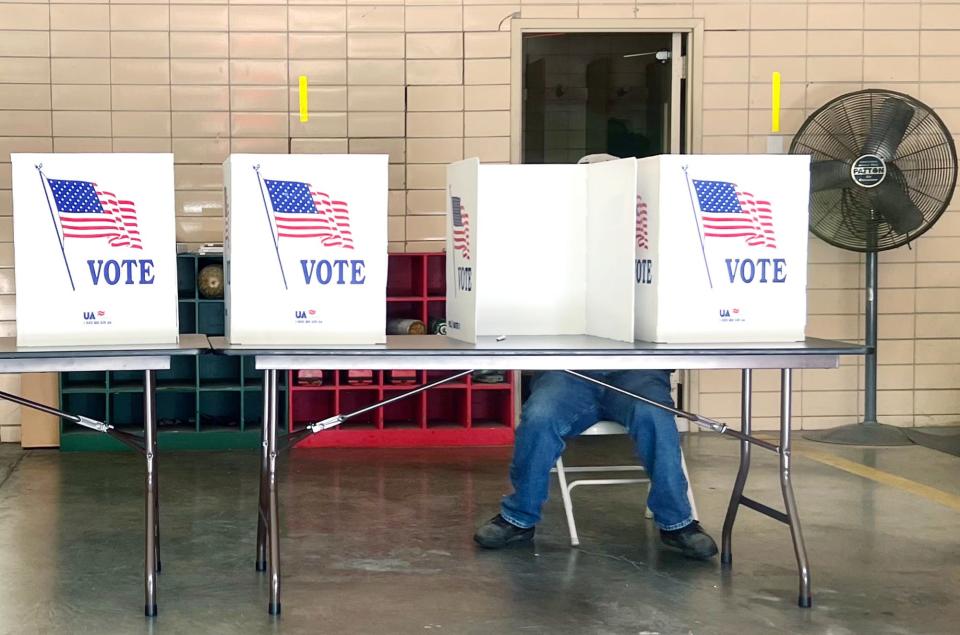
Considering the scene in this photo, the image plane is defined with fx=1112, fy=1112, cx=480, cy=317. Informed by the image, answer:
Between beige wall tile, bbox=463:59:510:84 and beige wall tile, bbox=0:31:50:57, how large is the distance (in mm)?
2221

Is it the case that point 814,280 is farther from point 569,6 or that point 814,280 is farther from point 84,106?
point 84,106

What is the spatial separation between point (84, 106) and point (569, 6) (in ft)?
8.72

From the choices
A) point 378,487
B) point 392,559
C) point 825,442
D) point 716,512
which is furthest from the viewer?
point 825,442

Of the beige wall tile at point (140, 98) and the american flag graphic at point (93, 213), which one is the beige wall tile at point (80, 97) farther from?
the american flag graphic at point (93, 213)

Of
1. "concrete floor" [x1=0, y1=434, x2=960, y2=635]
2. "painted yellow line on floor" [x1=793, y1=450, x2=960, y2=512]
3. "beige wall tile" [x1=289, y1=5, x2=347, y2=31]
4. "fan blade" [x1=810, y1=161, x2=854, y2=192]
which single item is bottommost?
"concrete floor" [x1=0, y1=434, x2=960, y2=635]

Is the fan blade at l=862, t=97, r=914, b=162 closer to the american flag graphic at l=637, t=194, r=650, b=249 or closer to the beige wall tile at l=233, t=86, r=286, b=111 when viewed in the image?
the american flag graphic at l=637, t=194, r=650, b=249

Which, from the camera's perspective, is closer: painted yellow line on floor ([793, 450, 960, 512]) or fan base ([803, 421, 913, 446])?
painted yellow line on floor ([793, 450, 960, 512])

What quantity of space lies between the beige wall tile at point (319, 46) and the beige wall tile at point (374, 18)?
0.09 m

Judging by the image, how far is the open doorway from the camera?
23.5 feet

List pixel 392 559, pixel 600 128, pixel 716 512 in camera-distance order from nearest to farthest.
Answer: pixel 392 559 → pixel 716 512 → pixel 600 128

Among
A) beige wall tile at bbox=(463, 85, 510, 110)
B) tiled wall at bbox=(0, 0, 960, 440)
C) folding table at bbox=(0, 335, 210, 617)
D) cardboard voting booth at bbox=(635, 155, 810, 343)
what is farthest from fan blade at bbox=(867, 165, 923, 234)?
folding table at bbox=(0, 335, 210, 617)

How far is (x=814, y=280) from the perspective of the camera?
6203 millimetres

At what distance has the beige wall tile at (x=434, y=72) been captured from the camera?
6.05 meters

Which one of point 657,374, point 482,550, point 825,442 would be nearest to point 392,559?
point 482,550
